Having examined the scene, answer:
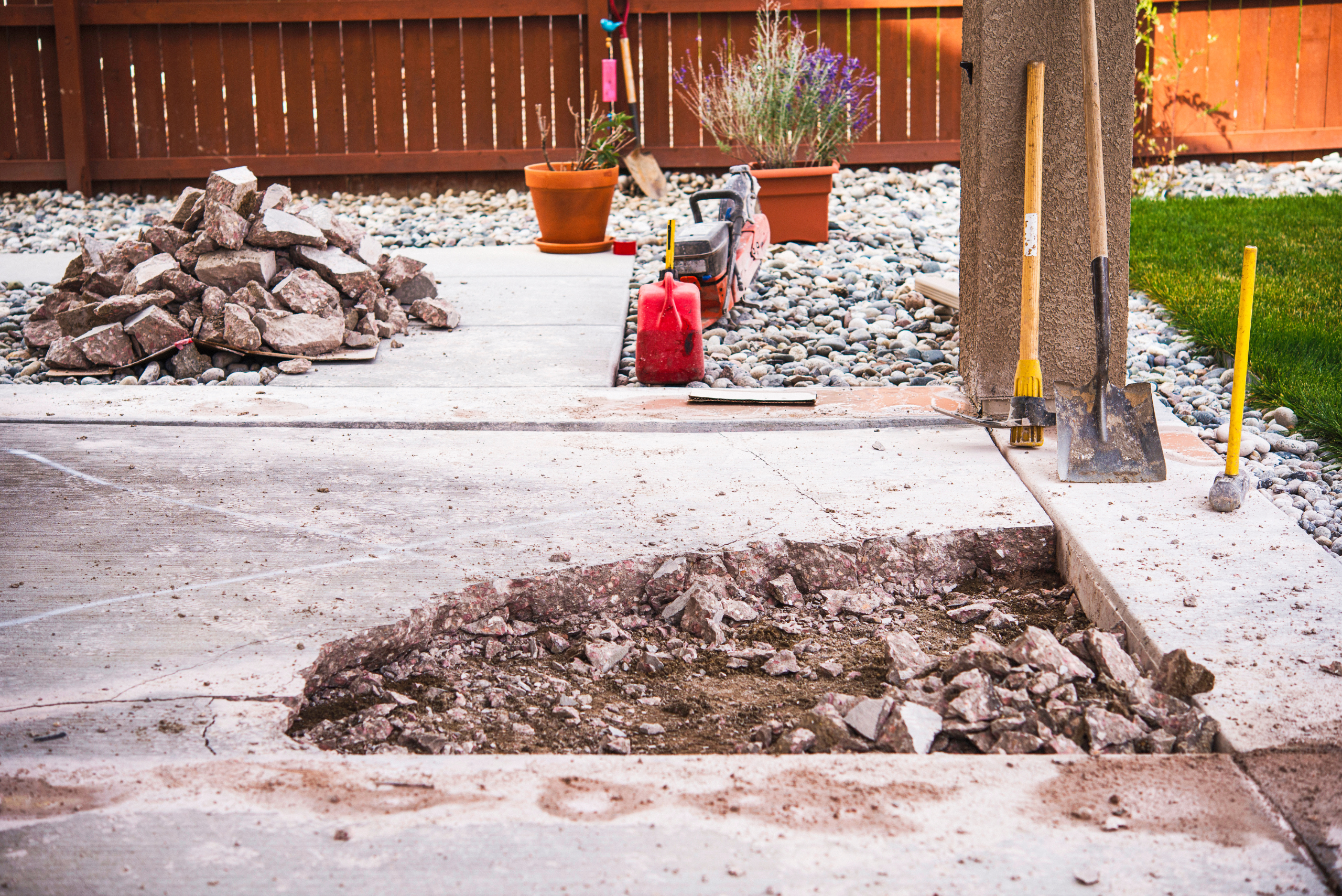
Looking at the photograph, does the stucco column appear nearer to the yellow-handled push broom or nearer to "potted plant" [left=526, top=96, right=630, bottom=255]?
the yellow-handled push broom

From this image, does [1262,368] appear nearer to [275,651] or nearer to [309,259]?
[275,651]

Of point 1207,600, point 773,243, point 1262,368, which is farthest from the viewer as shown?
point 773,243

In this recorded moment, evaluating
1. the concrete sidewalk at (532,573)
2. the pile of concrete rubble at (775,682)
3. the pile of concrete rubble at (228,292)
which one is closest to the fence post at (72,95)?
the pile of concrete rubble at (228,292)

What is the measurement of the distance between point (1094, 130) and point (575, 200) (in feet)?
12.1

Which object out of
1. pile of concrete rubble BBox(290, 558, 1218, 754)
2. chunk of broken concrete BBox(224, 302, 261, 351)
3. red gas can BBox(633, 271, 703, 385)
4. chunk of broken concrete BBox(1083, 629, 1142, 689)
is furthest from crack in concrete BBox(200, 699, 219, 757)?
chunk of broken concrete BBox(224, 302, 261, 351)

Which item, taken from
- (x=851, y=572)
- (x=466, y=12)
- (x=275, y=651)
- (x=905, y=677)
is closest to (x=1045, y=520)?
(x=851, y=572)

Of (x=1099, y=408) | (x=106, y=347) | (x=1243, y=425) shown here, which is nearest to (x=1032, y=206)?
(x=1099, y=408)

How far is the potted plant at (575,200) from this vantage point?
239 inches

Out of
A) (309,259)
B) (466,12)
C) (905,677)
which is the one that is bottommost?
(905,677)

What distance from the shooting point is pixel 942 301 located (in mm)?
4906

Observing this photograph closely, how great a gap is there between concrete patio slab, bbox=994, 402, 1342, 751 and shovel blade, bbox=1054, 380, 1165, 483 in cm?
4

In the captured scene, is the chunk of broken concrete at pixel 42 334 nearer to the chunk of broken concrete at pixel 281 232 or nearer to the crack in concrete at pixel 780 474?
the chunk of broken concrete at pixel 281 232

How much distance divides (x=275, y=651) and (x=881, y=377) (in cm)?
274

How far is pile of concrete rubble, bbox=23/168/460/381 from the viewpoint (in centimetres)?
421
